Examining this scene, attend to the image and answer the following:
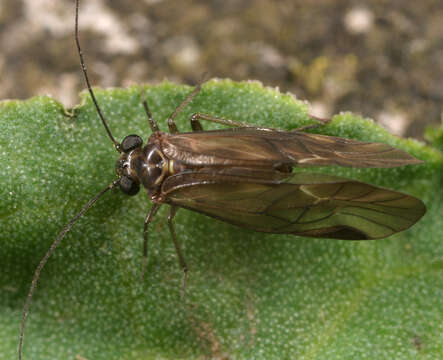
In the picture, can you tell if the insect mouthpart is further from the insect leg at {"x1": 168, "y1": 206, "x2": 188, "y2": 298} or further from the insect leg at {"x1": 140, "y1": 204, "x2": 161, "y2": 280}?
the insect leg at {"x1": 168, "y1": 206, "x2": 188, "y2": 298}

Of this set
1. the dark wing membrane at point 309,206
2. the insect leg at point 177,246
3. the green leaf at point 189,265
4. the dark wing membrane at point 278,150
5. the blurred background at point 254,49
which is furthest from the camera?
the blurred background at point 254,49

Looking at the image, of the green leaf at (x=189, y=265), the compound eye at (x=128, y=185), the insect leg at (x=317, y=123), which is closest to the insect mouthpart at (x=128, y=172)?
the compound eye at (x=128, y=185)

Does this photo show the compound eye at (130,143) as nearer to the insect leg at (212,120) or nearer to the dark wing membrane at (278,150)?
the dark wing membrane at (278,150)

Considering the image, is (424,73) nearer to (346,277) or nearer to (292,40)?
(292,40)

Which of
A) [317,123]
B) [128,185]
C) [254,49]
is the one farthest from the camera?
[254,49]

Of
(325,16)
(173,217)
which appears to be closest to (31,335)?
(173,217)

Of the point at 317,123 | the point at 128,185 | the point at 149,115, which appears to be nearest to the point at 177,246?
the point at 128,185

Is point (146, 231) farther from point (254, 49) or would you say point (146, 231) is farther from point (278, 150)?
point (254, 49)
